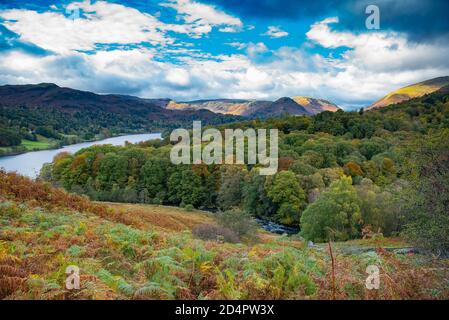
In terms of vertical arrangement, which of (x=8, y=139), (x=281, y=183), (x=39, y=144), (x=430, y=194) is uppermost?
(x=8, y=139)

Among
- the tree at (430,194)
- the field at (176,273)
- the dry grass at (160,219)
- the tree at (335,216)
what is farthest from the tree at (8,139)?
the tree at (430,194)

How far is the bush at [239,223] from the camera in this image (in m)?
36.9

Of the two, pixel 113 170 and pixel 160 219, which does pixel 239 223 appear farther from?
pixel 113 170

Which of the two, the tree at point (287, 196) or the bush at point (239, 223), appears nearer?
the bush at point (239, 223)

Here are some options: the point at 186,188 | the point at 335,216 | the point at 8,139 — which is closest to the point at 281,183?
the point at 335,216

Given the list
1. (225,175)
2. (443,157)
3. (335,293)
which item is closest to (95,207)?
(335,293)

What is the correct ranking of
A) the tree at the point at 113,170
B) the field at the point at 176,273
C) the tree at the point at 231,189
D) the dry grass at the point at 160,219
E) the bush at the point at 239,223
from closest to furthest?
1. the field at the point at 176,273
2. the dry grass at the point at 160,219
3. the bush at the point at 239,223
4. the tree at the point at 231,189
5. the tree at the point at 113,170

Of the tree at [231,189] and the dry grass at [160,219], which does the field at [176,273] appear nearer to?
the dry grass at [160,219]

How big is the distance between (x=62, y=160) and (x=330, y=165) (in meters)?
67.5

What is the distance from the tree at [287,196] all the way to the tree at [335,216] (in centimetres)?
1564

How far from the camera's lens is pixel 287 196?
62.9 metres

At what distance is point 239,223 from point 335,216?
46.5ft

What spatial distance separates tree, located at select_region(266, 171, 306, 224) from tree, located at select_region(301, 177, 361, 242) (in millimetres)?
15643
